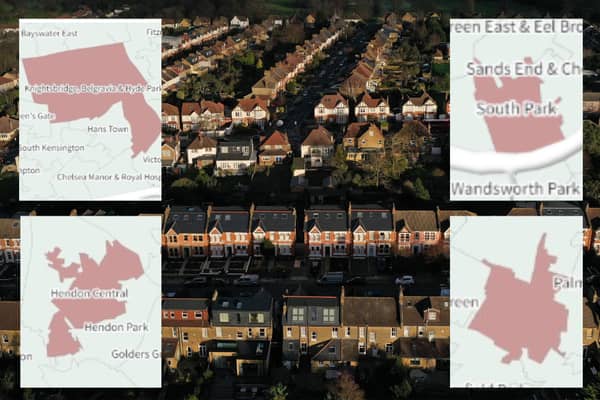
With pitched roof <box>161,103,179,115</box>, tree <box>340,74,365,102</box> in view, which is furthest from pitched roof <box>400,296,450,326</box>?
tree <box>340,74,365,102</box>

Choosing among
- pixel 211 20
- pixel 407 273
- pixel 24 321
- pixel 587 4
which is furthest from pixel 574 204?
pixel 211 20

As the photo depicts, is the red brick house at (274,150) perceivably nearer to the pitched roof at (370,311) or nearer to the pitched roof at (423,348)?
the pitched roof at (370,311)

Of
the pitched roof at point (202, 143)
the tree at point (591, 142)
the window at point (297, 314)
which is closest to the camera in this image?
the window at point (297, 314)

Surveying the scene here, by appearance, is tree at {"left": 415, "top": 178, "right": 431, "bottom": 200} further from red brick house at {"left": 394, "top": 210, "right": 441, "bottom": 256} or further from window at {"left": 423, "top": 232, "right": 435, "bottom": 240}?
window at {"left": 423, "top": 232, "right": 435, "bottom": 240}

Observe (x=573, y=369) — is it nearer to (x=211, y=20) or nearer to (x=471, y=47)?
(x=471, y=47)

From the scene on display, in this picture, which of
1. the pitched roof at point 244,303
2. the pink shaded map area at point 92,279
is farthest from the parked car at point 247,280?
the pink shaded map area at point 92,279

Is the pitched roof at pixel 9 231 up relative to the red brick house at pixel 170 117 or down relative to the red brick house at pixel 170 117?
down

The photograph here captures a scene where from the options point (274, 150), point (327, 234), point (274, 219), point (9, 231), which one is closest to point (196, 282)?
point (274, 219)
